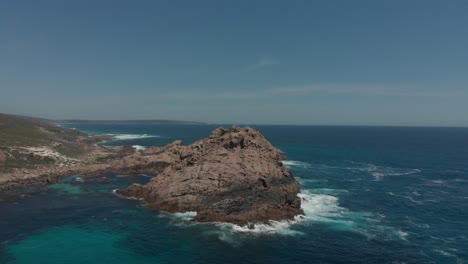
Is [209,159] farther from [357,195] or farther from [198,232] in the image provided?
[357,195]

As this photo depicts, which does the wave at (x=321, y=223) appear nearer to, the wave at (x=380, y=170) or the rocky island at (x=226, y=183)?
the rocky island at (x=226, y=183)

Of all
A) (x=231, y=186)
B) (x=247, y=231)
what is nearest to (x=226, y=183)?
(x=231, y=186)

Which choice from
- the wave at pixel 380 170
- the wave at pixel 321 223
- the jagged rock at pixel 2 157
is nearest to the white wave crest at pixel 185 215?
the wave at pixel 321 223

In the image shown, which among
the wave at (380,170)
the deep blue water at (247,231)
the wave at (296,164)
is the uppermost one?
the wave at (380,170)

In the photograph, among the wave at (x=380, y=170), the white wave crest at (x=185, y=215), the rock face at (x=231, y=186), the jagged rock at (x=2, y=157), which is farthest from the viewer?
the wave at (x=380, y=170)

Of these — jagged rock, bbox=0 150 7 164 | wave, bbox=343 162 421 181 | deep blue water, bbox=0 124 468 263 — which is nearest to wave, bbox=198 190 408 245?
deep blue water, bbox=0 124 468 263

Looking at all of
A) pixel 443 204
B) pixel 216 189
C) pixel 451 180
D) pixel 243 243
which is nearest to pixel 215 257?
pixel 243 243

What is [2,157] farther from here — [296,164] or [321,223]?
[296,164]

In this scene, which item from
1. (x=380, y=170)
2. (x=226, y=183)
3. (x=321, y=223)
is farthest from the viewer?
(x=380, y=170)

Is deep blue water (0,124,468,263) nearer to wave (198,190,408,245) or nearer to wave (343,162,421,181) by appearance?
wave (198,190,408,245)
